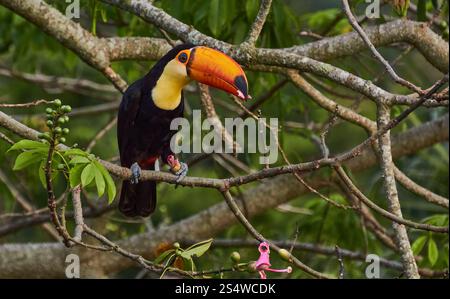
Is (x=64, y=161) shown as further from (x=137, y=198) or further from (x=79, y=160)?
(x=137, y=198)

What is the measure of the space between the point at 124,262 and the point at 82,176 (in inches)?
116

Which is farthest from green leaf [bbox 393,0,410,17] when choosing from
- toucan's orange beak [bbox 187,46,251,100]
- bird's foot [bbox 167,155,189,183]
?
bird's foot [bbox 167,155,189,183]

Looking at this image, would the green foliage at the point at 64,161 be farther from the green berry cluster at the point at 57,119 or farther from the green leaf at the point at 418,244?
the green leaf at the point at 418,244

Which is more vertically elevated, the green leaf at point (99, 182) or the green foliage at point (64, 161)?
the green foliage at point (64, 161)

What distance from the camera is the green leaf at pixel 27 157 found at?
320 cm

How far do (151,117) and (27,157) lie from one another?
4.14 feet

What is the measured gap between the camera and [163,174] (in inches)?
156

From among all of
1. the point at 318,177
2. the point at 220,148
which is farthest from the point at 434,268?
the point at 220,148

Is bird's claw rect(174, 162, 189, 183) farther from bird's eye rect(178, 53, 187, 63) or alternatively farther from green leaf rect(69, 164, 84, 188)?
green leaf rect(69, 164, 84, 188)

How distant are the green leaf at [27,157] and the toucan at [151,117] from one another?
0.79m

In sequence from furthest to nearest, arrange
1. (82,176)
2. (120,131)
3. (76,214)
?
(120,131) < (76,214) < (82,176)

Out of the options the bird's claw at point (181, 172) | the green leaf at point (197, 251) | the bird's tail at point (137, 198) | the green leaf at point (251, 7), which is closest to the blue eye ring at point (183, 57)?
the bird's claw at point (181, 172)
